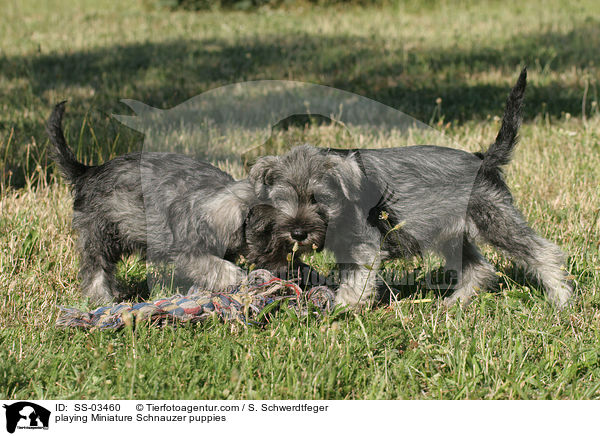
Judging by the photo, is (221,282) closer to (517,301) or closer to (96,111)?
(517,301)

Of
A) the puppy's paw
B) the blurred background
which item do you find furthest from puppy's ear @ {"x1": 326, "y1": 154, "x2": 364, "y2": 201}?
the blurred background

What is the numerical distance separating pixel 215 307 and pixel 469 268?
183 centimetres

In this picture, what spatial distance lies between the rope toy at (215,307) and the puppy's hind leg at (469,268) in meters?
1.02

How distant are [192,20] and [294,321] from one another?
50.7ft

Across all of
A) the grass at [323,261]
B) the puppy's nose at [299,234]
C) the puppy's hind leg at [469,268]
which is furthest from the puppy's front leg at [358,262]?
the puppy's hind leg at [469,268]

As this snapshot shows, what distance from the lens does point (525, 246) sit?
3.89 m

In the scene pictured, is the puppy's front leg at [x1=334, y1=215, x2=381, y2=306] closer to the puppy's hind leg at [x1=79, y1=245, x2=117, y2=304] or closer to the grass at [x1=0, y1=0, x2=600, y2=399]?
the grass at [x1=0, y1=0, x2=600, y2=399]

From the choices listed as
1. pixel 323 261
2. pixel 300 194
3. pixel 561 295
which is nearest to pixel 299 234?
pixel 300 194

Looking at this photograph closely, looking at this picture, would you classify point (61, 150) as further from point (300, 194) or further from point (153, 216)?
point (300, 194)
